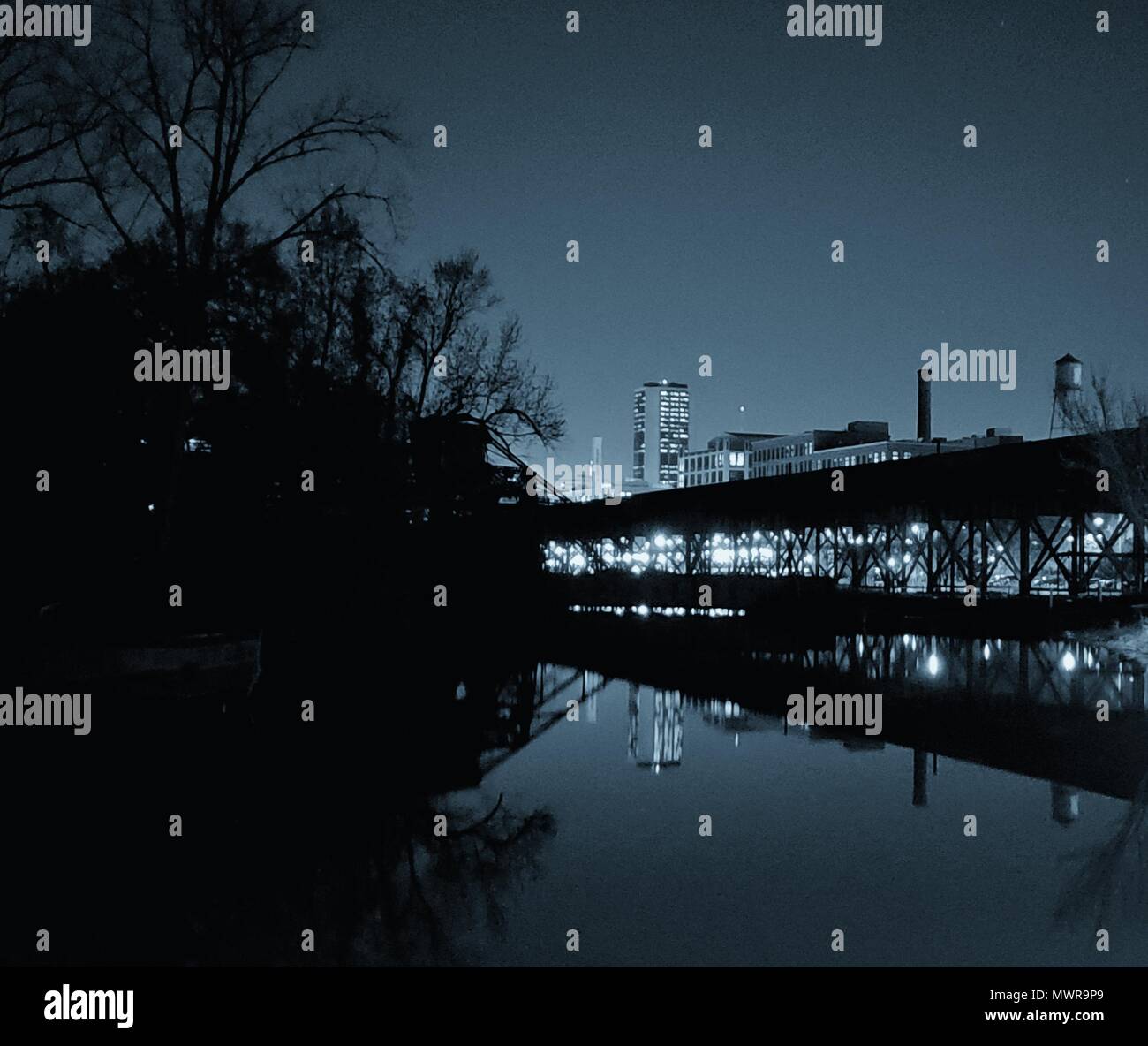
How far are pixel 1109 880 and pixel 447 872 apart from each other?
15.3 feet

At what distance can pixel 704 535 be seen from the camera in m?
74.1

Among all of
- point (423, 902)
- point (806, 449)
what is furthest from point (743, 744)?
point (806, 449)

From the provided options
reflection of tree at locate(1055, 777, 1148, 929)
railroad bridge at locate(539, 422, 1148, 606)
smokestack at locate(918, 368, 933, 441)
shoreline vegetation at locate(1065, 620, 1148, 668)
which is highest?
smokestack at locate(918, 368, 933, 441)

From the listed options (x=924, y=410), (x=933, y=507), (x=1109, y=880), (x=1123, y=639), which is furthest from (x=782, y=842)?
(x=924, y=410)

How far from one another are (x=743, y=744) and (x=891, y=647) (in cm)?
1684

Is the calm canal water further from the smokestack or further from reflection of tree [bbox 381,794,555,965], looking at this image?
the smokestack

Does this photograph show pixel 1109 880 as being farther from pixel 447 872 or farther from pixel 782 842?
pixel 447 872

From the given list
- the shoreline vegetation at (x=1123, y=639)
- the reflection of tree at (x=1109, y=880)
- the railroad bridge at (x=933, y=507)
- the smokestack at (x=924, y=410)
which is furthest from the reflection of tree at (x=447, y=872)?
the smokestack at (x=924, y=410)

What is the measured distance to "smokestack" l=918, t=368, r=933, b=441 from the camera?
423 feet

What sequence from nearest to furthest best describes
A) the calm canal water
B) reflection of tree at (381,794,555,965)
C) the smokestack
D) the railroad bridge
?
1. the calm canal water
2. reflection of tree at (381,794,555,965)
3. the railroad bridge
4. the smokestack

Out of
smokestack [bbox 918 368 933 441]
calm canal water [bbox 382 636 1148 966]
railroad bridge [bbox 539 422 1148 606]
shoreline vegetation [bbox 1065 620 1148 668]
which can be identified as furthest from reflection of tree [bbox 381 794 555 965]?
smokestack [bbox 918 368 933 441]

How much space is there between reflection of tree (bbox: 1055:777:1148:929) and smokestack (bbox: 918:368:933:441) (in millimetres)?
124201

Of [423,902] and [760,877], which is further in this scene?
[760,877]

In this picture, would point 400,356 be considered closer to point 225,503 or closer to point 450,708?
point 225,503
